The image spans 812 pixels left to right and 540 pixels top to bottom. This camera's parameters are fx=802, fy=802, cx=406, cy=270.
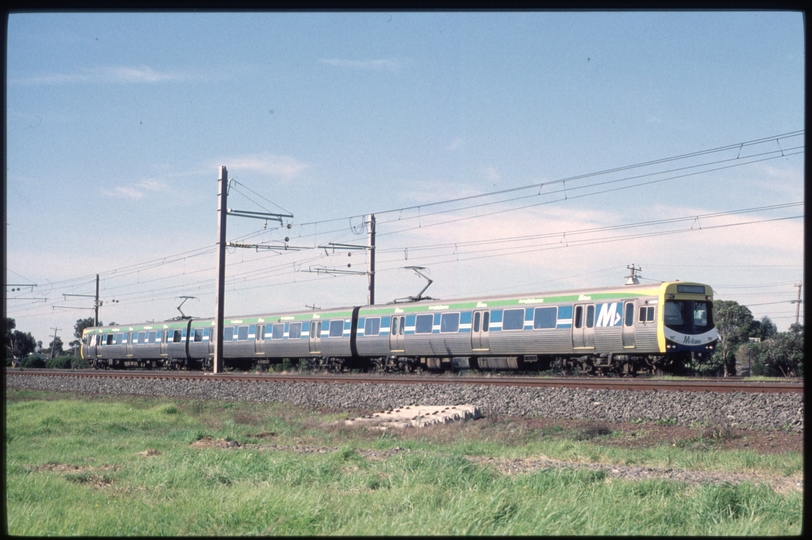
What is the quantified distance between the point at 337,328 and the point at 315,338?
5.10ft

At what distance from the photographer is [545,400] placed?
52.0ft

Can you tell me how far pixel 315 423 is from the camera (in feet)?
52.7

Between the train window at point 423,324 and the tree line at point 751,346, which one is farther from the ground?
the train window at point 423,324

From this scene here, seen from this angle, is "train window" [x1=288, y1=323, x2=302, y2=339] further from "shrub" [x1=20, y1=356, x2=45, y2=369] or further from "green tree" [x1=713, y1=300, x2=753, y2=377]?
"green tree" [x1=713, y1=300, x2=753, y2=377]

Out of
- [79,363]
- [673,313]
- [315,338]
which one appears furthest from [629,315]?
[79,363]

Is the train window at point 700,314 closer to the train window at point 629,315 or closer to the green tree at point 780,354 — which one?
the train window at point 629,315

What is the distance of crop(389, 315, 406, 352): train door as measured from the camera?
1172 inches

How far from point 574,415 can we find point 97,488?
355 inches

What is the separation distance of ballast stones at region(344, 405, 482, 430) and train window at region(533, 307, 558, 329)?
363 inches

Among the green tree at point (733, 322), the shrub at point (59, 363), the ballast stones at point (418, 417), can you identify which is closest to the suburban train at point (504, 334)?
the ballast stones at point (418, 417)

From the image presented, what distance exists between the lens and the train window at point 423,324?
2870 cm

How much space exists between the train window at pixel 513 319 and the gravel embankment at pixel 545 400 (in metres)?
7.78

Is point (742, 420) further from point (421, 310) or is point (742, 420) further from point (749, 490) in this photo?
point (421, 310)

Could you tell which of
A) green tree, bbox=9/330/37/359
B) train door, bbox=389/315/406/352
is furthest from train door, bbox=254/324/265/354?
green tree, bbox=9/330/37/359
